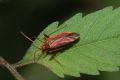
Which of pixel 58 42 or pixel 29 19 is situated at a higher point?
pixel 58 42

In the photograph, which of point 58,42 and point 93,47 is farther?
→ point 58,42

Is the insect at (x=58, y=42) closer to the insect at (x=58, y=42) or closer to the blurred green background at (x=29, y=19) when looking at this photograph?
the insect at (x=58, y=42)

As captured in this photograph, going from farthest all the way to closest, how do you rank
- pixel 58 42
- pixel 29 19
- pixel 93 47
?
pixel 29 19, pixel 58 42, pixel 93 47

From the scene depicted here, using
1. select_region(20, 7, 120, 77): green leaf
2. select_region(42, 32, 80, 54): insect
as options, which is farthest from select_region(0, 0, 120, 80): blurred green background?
select_region(20, 7, 120, 77): green leaf

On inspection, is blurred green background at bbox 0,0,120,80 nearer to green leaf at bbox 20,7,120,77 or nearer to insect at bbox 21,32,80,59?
insect at bbox 21,32,80,59

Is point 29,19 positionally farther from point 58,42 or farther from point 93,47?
point 93,47

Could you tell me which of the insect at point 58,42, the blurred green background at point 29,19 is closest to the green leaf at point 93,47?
the insect at point 58,42

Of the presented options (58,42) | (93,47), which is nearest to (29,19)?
(58,42)
